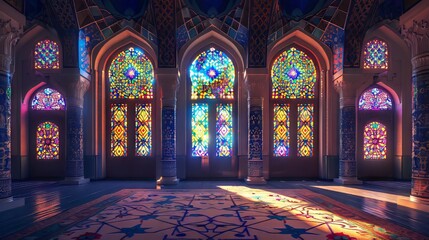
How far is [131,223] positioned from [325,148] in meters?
7.87

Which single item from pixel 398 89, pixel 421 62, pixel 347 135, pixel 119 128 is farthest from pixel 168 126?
pixel 398 89

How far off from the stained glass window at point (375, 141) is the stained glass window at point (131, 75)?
771cm

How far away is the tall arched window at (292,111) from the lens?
11.1 metres

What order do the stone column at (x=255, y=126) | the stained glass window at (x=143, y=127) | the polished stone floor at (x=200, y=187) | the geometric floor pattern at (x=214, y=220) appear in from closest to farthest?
1. the geometric floor pattern at (x=214, y=220)
2. the polished stone floor at (x=200, y=187)
3. the stone column at (x=255, y=126)
4. the stained glass window at (x=143, y=127)


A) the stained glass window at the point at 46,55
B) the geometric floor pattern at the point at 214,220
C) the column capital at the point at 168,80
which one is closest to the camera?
the geometric floor pattern at the point at 214,220

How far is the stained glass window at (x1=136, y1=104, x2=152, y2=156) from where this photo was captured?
11055 millimetres

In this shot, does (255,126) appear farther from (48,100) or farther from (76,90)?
Result: (48,100)

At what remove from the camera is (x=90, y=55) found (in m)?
10.8

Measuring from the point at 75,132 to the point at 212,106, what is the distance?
4562 millimetres

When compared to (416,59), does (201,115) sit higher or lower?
lower

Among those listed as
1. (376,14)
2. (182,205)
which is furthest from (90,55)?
(376,14)

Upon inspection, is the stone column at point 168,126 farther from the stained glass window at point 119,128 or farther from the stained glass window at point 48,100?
the stained glass window at point 48,100

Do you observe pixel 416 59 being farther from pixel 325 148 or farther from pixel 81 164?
pixel 81 164

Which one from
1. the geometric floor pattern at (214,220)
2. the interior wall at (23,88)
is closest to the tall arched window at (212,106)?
the geometric floor pattern at (214,220)
